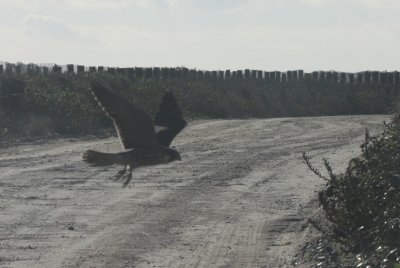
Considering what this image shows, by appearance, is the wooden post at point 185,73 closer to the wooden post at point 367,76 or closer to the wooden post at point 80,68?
the wooden post at point 80,68

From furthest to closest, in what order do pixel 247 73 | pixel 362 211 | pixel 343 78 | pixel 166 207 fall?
1. pixel 343 78
2. pixel 247 73
3. pixel 166 207
4. pixel 362 211

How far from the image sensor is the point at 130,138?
8484mm

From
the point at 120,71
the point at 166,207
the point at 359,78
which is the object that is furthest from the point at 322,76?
the point at 166,207

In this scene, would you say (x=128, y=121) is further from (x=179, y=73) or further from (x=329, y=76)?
(x=329, y=76)

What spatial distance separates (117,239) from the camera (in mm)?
11383

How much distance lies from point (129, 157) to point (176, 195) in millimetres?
6433

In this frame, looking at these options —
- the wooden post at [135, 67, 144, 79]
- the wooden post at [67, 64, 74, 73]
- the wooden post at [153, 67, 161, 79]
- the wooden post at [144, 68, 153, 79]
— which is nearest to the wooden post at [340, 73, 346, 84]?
the wooden post at [153, 67, 161, 79]

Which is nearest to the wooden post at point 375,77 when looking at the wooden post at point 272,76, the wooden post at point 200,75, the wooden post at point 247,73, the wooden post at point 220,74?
the wooden post at point 272,76

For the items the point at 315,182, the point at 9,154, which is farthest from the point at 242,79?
the point at 315,182

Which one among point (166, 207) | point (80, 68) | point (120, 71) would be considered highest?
point (80, 68)

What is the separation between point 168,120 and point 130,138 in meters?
0.95

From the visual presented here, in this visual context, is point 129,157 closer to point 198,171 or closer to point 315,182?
point 315,182

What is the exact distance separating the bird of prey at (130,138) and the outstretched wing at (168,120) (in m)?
0.04

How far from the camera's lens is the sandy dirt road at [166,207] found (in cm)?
1061
